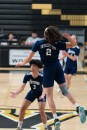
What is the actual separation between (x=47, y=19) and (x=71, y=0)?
1.68m

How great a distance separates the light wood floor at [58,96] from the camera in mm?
A: 7988

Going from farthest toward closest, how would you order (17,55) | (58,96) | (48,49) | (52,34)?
1. (17,55)
2. (58,96)
3. (48,49)
4. (52,34)

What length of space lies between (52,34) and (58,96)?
4.81 metres

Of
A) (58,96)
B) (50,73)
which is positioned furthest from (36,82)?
(58,96)

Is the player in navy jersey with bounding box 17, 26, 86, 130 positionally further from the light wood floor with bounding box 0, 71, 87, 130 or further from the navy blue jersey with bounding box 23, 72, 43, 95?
the light wood floor with bounding box 0, 71, 87, 130

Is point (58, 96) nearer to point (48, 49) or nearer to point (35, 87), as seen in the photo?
point (35, 87)

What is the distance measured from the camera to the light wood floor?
7988 millimetres

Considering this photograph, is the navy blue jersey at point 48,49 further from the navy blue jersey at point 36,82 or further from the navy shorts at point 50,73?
the navy blue jersey at point 36,82

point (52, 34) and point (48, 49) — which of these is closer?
point (52, 34)

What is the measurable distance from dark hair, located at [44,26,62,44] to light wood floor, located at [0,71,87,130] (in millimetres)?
2014

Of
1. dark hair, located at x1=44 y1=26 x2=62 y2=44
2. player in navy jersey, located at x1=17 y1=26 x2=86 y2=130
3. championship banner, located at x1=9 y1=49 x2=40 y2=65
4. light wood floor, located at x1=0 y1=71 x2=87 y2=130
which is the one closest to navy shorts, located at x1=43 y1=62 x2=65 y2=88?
player in navy jersey, located at x1=17 y1=26 x2=86 y2=130

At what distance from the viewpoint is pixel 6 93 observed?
36.8ft

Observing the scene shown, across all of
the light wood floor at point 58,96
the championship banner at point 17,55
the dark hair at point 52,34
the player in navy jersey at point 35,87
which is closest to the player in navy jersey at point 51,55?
the dark hair at point 52,34

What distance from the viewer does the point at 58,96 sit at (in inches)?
431
